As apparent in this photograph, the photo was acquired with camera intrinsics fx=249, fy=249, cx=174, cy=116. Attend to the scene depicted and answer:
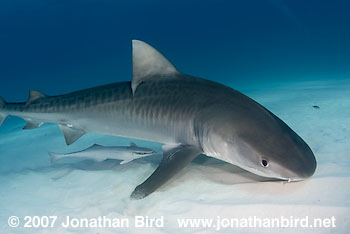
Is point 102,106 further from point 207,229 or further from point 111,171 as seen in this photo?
point 207,229

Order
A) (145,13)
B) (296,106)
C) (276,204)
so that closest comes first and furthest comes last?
(276,204), (296,106), (145,13)

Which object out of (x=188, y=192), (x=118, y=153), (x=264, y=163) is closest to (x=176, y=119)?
(x=188, y=192)

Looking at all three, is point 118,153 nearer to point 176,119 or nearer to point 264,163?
point 176,119

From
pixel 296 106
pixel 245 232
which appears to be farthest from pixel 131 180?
pixel 296 106

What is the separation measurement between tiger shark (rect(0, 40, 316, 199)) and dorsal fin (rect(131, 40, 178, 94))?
0.5 inches

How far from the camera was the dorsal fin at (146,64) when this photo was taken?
11.7 ft

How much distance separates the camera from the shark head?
83.2 inches

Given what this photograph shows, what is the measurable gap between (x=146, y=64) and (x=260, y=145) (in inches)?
81.8

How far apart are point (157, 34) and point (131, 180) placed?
305ft

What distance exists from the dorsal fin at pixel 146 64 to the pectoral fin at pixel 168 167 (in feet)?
3.68

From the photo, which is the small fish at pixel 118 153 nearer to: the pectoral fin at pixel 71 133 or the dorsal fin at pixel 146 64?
the pectoral fin at pixel 71 133

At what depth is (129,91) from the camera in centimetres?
367

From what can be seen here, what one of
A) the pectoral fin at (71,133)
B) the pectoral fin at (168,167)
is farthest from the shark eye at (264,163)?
the pectoral fin at (71,133)

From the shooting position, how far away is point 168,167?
2721mm
